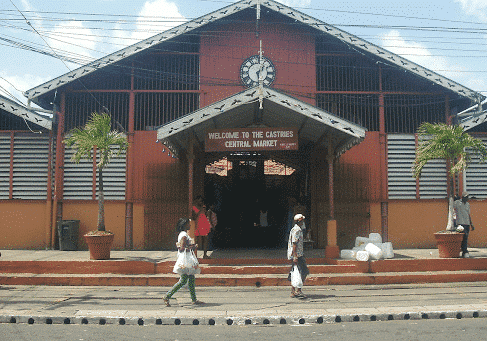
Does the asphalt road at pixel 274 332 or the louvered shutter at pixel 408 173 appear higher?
the louvered shutter at pixel 408 173

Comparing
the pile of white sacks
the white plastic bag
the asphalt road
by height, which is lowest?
the asphalt road

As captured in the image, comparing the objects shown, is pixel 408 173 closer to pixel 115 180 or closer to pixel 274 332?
pixel 115 180

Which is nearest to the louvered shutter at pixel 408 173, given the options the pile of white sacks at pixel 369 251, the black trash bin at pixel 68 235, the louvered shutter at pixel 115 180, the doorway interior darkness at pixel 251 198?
the pile of white sacks at pixel 369 251

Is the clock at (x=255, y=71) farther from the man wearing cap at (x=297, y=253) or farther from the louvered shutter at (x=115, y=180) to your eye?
the man wearing cap at (x=297, y=253)

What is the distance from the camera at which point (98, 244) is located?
11391 millimetres

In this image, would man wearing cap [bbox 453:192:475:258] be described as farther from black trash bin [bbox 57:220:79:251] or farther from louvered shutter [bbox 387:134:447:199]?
black trash bin [bbox 57:220:79:251]

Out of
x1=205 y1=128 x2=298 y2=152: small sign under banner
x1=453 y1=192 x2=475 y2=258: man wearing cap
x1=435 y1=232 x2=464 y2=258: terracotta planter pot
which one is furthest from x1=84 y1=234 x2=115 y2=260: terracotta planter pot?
x1=453 y1=192 x2=475 y2=258: man wearing cap

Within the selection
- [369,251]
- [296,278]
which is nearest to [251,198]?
[369,251]

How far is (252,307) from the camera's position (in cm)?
810

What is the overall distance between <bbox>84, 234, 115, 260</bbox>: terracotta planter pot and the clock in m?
6.79

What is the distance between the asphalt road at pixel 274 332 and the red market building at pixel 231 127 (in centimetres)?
750

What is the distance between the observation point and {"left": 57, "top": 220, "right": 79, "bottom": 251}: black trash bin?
46.0 feet

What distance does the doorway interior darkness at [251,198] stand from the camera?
17391 millimetres

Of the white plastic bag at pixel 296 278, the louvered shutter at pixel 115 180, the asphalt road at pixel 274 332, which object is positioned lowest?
the asphalt road at pixel 274 332
